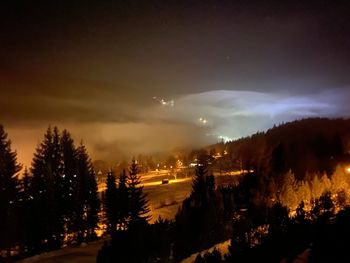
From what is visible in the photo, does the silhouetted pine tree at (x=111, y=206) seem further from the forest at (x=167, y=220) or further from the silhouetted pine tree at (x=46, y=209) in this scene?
the silhouetted pine tree at (x=46, y=209)

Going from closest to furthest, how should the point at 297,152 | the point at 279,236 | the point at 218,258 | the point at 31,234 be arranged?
the point at 218,258 < the point at 279,236 < the point at 31,234 < the point at 297,152

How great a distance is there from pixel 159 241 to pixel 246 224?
7.76m

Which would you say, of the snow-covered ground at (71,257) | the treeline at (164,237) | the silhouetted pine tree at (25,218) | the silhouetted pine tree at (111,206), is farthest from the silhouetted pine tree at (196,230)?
the silhouetted pine tree at (25,218)

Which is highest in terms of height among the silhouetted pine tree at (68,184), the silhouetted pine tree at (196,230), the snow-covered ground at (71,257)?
the silhouetted pine tree at (68,184)

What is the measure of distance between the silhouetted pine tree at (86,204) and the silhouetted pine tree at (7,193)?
695cm

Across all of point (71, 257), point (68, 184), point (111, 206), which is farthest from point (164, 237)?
point (68, 184)

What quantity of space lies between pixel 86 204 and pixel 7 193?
9387mm

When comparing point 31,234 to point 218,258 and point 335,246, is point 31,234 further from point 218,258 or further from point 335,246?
point 335,246

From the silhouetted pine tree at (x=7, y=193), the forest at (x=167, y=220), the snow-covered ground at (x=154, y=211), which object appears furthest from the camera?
the silhouetted pine tree at (x=7, y=193)

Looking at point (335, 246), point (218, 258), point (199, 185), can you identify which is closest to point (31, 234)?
point (199, 185)

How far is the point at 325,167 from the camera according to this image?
8038 cm

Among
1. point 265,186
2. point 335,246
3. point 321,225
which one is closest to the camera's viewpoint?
point 335,246

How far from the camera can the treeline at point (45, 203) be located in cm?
4256

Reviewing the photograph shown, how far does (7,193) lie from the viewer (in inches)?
1815
